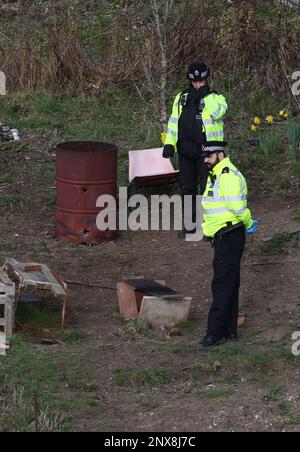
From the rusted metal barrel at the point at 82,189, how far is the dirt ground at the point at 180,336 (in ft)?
0.50

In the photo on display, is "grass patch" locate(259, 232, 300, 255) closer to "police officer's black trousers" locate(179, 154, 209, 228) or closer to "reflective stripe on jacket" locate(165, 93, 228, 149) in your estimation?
"police officer's black trousers" locate(179, 154, 209, 228)

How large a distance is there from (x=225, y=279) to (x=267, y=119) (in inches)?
238

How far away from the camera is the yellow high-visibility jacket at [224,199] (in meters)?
→ 7.96

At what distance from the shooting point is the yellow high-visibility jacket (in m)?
7.96

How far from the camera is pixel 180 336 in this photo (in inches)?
339

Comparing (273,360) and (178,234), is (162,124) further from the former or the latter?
(273,360)

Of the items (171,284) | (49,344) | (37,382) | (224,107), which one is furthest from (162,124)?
(37,382)

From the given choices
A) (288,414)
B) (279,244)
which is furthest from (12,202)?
(288,414)

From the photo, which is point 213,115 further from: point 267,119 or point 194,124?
point 267,119

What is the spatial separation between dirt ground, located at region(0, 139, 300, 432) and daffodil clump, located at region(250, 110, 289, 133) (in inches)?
75.3

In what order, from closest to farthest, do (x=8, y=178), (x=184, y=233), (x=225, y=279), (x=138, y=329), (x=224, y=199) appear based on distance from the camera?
1. (x=224, y=199)
2. (x=225, y=279)
3. (x=138, y=329)
4. (x=184, y=233)
5. (x=8, y=178)

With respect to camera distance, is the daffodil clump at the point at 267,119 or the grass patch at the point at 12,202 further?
the daffodil clump at the point at 267,119

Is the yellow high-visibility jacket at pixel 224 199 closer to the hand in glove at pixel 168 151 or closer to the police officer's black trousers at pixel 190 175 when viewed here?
the hand in glove at pixel 168 151

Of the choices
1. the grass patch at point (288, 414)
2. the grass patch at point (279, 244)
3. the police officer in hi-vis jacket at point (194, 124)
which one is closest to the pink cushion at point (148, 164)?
the police officer in hi-vis jacket at point (194, 124)
